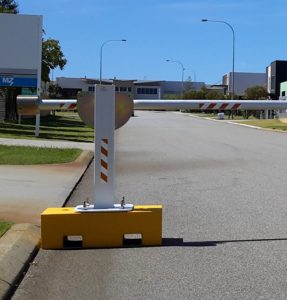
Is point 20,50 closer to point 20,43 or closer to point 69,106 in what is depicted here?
point 20,43

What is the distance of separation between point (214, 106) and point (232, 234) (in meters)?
1.73

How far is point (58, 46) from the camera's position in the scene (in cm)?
5975

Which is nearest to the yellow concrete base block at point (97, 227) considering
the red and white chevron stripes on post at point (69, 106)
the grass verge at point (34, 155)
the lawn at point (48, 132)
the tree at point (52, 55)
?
the red and white chevron stripes on post at point (69, 106)

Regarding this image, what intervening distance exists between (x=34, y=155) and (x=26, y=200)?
290 inches

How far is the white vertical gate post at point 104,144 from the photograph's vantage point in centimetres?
725

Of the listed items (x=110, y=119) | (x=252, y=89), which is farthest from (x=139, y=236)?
(x=252, y=89)

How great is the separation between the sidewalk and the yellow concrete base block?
0.29m

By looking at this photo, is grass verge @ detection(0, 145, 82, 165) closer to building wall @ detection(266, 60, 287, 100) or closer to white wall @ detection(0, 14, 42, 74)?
white wall @ detection(0, 14, 42, 74)

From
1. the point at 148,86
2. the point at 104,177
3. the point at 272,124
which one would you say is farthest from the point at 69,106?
the point at 148,86

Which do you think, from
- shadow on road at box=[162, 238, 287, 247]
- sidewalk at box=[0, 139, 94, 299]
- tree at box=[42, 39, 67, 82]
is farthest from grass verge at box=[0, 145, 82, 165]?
tree at box=[42, 39, 67, 82]

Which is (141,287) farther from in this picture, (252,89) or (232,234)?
(252,89)

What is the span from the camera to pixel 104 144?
731 cm

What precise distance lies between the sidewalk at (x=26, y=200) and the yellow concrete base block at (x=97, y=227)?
0.29 metres

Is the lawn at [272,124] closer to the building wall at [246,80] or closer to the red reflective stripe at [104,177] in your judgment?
the red reflective stripe at [104,177]
